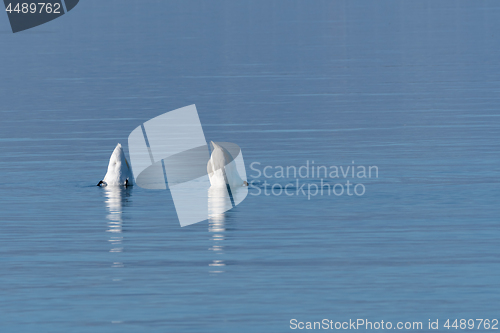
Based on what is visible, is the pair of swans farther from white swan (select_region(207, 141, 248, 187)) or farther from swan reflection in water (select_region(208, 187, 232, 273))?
swan reflection in water (select_region(208, 187, 232, 273))

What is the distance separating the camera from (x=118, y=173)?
84.9 feet

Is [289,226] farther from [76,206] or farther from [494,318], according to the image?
[494,318]

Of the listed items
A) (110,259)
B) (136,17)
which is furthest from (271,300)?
(136,17)

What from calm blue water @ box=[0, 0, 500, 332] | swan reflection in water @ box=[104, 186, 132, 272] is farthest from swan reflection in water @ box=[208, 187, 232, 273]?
swan reflection in water @ box=[104, 186, 132, 272]

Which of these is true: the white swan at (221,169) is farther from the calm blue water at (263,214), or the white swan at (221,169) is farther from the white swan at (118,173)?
the white swan at (118,173)

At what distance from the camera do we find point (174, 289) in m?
16.0

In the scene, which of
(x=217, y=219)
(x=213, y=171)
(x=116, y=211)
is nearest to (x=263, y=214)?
(x=217, y=219)

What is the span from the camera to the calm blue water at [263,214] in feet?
49.9

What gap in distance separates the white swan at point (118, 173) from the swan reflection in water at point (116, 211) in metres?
0.13

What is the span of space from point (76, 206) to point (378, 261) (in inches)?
320

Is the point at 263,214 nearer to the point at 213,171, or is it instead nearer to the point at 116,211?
the point at 213,171

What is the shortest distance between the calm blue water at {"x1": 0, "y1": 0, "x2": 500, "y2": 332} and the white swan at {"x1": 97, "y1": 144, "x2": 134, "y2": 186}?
20.0 inches

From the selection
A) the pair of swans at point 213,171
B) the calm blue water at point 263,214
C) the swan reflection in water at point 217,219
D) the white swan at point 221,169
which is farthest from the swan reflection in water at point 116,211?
the white swan at point 221,169

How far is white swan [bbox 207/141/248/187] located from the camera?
24344mm
